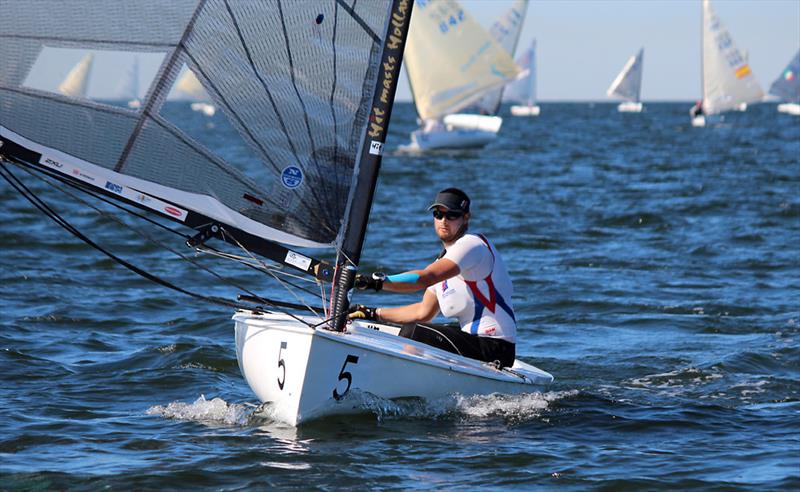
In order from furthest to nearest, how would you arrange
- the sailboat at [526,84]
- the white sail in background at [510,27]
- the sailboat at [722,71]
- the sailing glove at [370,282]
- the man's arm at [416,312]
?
the sailboat at [526,84]
the sailboat at [722,71]
the white sail in background at [510,27]
the man's arm at [416,312]
the sailing glove at [370,282]

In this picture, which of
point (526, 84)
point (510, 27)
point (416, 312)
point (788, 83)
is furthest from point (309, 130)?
point (526, 84)

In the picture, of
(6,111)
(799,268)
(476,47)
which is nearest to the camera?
(6,111)

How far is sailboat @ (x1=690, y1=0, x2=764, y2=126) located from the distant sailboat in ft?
152

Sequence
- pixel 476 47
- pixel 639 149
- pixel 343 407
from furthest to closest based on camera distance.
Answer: pixel 639 149 < pixel 476 47 < pixel 343 407

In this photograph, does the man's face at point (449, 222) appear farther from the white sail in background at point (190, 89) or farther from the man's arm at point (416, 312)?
the white sail in background at point (190, 89)

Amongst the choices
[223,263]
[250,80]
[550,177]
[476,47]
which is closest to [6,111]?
[250,80]

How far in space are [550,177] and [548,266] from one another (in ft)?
46.6

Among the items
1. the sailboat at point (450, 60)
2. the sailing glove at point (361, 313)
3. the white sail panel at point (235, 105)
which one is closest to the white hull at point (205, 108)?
the white sail panel at point (235, 105)

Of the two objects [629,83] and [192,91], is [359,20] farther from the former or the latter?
[629,83]

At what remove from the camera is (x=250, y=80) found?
6.33m

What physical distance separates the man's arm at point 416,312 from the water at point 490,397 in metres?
0.72

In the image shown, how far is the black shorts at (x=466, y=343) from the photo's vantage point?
272 inches

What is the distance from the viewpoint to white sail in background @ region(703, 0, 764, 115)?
5156 cm

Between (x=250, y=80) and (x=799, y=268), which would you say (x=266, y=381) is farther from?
(x=799, y=268)
